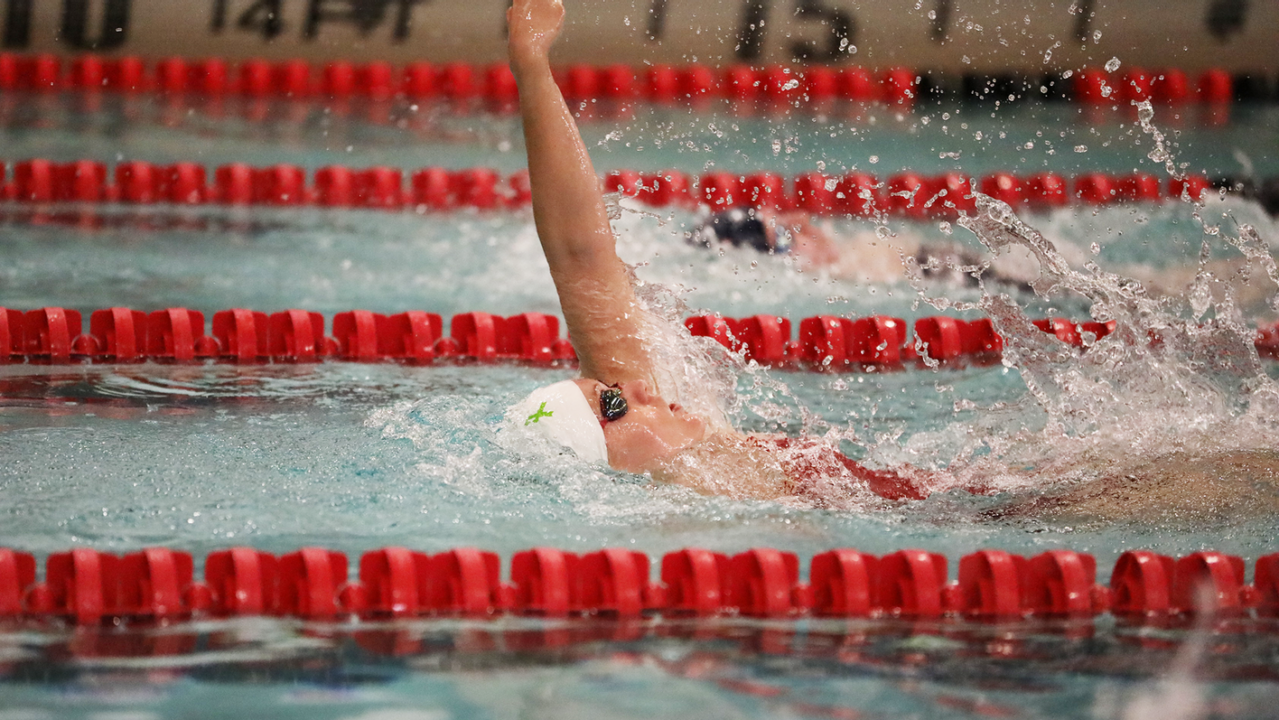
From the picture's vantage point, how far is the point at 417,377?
13.6 feet

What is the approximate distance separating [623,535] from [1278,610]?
51.9 inches

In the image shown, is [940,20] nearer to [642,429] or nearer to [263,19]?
[263,19]

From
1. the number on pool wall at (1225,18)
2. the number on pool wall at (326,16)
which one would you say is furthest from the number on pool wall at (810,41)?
the number on pool wall at (1225,18)

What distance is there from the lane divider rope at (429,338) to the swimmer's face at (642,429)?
1232 millimetres

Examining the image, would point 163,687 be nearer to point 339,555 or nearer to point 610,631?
point 339,555

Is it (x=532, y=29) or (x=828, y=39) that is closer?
(x=532, y=29)

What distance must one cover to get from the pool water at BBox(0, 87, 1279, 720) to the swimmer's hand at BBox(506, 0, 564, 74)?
851mm

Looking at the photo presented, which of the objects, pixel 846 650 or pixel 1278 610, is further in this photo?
pixel 1278 610

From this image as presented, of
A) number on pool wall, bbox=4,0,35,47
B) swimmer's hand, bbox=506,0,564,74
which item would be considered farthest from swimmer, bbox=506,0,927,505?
number on pool wall, bbox=4,0,35,47

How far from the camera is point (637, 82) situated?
307 inches

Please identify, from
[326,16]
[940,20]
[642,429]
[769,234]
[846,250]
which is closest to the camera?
[642,429]

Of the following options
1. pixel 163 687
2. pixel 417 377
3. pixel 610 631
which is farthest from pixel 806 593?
pixel 417 377

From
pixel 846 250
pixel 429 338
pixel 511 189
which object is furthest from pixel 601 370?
pixel 511 189

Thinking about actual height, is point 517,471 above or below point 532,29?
below
